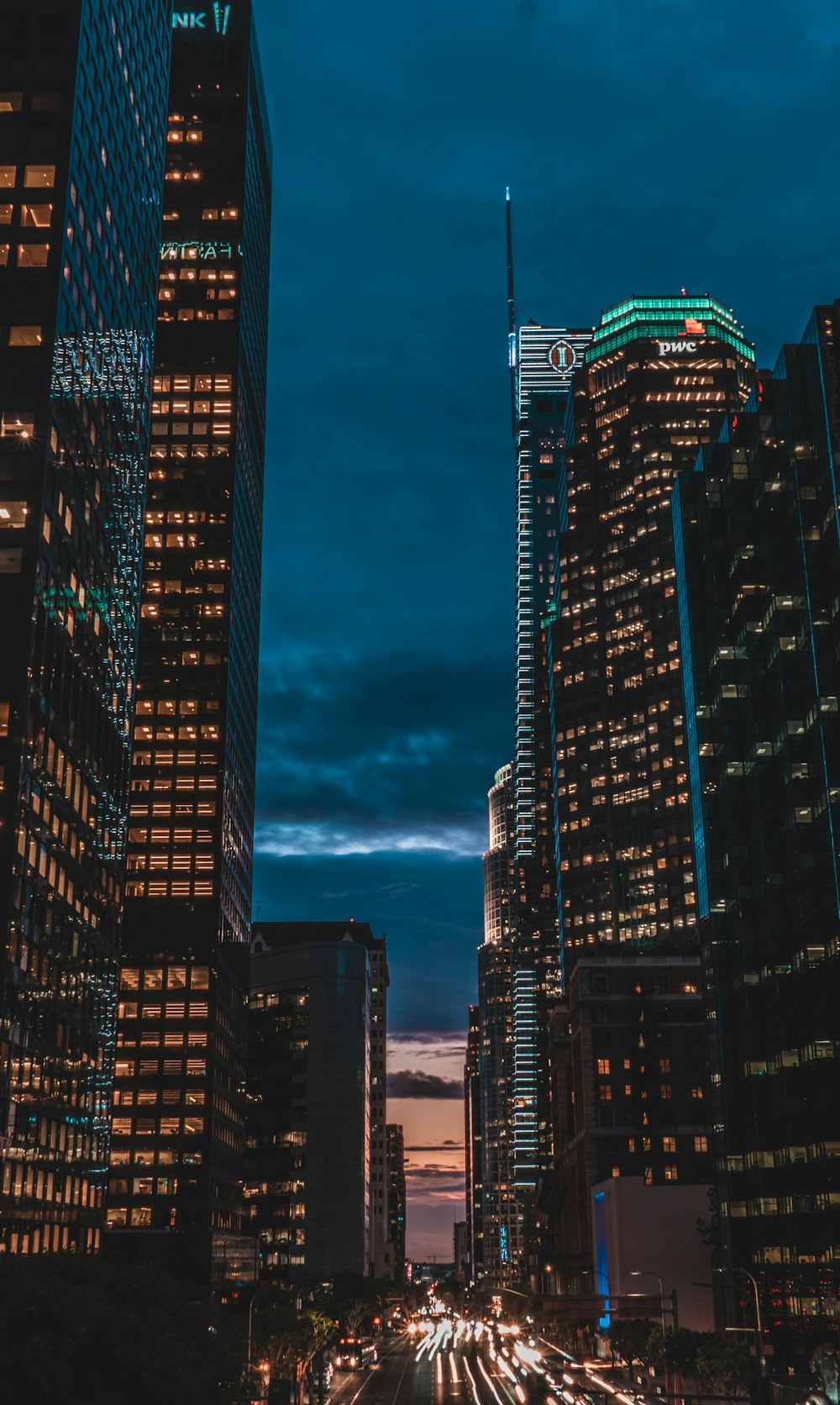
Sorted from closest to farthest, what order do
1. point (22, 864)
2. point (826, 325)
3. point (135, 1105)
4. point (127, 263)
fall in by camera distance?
point (22, 864), point (127, 263), point (826, 325), point (135, 1105)

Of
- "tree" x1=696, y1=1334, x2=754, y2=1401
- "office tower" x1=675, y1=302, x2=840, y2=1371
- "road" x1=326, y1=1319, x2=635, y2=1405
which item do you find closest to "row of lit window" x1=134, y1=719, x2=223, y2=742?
"office tower" x1=675, y1=302, x2=840, y2=1371

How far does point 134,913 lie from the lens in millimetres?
161750

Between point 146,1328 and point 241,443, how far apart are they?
164 meters

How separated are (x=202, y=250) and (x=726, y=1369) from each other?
16350 centimetres

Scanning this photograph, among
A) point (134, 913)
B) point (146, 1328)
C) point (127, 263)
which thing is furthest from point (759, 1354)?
point (134, 913)

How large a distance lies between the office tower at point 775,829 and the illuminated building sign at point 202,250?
81.8 metres

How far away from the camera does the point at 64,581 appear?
91562mm

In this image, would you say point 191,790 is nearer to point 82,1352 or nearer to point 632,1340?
point 632,1340

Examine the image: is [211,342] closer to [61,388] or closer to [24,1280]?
[61,388]

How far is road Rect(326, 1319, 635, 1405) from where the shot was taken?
9550 centimetres

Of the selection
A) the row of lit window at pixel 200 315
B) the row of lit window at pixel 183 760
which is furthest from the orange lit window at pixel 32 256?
the row of lit window at pixel 200 315

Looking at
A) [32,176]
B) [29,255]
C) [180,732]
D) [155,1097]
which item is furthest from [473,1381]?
[32,176]

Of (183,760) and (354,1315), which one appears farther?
(354,1315)

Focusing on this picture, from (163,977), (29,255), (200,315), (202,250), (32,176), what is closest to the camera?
(29,255)
